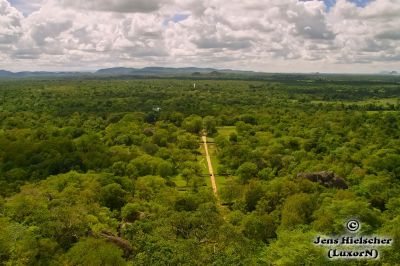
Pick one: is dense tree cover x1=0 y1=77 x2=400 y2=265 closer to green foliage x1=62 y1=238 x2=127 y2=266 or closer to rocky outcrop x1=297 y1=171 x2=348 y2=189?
green foliage x1=62 y1=238 x2=127 y2=266

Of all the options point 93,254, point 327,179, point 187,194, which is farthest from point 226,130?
point 93,254

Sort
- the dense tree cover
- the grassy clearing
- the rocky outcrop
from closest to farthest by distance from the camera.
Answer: the dense tree cover → the rocky outcrop → the grassy clearing

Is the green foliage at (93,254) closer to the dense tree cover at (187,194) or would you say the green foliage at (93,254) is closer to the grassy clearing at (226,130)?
the dense tree cover at (187,194)

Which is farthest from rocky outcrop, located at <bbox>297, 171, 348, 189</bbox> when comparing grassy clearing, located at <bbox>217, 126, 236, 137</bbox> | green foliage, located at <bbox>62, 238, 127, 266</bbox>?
grassy clearing, located at <bbox>217, 126, 236, 137</bbox>

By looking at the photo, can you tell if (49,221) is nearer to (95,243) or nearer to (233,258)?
(95,243)

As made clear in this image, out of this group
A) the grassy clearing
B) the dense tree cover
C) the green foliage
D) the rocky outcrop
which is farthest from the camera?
the grassy clearing

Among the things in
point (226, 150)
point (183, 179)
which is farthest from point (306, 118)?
point (183, 179)

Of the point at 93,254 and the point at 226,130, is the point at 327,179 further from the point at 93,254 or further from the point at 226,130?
the point at 226,130
